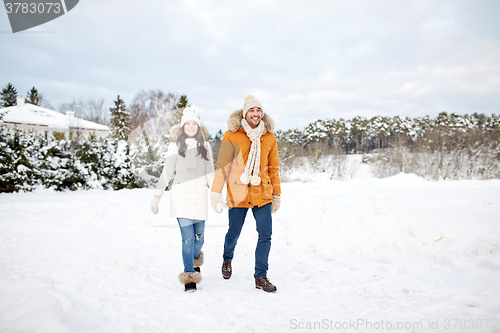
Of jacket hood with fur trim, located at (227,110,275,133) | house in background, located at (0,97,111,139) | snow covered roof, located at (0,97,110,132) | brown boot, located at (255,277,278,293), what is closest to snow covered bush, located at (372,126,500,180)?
jacket hood with fur trim, located at (227,110,275,133)

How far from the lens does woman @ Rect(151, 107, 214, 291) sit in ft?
10.9

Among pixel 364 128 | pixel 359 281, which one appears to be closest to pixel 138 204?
pixel 359 281

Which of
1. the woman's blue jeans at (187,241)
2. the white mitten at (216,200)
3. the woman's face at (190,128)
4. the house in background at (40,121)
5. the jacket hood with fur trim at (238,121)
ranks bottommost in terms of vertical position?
the woman's blue jeans at (187,241)

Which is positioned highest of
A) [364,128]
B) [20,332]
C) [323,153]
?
[364,128]

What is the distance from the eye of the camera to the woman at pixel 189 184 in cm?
333

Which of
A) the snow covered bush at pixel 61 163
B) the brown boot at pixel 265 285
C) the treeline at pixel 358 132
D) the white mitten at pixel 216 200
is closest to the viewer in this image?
the brown boot at pixel 265 285

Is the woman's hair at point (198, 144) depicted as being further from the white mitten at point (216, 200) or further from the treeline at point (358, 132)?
the treeline at point (358, 132)

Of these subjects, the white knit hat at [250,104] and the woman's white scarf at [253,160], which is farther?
the white knit hat at [250,104]

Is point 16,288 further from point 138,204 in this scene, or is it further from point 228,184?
point 138,204

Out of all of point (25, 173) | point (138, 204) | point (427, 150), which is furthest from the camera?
point (427, 150)

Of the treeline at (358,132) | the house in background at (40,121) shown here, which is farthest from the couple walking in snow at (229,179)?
the treeline at (358,132)

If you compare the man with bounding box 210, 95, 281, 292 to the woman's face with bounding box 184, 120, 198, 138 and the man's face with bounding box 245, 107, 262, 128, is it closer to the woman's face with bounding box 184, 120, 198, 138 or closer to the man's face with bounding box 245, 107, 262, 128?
the man's face with bounding box 245, 107, 262, 128

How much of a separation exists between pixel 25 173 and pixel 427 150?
33603mm

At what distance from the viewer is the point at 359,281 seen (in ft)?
11.6
